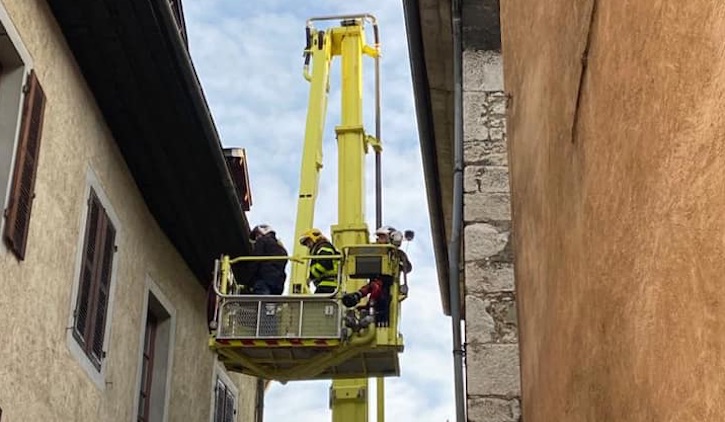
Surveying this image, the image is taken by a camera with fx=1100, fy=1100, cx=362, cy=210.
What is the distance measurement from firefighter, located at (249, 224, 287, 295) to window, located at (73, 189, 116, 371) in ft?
7.69

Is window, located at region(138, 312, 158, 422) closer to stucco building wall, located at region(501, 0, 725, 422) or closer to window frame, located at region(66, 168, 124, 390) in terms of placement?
window frame, located at region(66, 168, 124, 390)

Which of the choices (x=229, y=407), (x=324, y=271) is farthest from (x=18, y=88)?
(x=229, y=407)

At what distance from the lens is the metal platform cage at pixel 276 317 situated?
11391mm

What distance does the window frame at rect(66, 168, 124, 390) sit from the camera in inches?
342

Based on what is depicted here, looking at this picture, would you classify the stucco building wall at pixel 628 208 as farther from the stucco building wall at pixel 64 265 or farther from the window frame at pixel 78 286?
the window frame at pixel 78 286

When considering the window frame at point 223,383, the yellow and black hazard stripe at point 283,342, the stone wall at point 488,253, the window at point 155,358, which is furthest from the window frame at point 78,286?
the window frame at point 223,383

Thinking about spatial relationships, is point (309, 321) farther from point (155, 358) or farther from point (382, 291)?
point (155, 358)

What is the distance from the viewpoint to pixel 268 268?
39.5ft

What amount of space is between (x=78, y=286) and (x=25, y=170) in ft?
5.14

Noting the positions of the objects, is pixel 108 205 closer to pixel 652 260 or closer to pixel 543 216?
pixel 543 216

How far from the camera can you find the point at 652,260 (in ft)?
9.71

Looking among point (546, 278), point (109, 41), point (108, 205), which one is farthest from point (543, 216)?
point (108, 205)

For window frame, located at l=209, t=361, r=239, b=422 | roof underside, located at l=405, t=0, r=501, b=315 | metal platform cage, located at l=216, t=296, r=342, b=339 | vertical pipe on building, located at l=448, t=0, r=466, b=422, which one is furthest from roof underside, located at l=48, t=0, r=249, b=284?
vertical pipe on building, located at l=448, t=0, r=466, b=422

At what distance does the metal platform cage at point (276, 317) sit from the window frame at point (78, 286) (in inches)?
68.8
